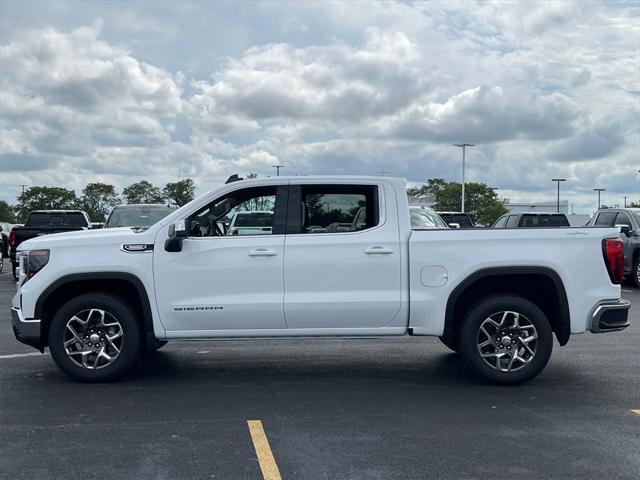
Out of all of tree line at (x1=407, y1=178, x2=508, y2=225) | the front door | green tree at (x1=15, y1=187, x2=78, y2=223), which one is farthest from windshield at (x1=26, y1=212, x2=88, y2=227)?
green tree at (x1=15, y1=187, x2=78, y2=223)

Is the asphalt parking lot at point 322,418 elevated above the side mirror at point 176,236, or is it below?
below

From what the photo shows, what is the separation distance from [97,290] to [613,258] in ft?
16.2

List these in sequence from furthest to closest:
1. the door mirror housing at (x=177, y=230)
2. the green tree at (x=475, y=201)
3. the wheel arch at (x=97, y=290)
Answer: the green tree at (x=475, y=201) < the wheel arch at (x=97, y=290) < the door mirror housing at (x=177, y=230)

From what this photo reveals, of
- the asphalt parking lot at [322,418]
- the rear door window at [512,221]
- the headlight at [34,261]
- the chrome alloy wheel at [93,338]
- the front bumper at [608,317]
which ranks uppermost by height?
the rear door window at [512,221]

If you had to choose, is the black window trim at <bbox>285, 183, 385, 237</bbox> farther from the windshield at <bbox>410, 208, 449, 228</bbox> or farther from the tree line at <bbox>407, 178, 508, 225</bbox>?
the tree line at <bbox>407, 178, 508, 225</bbox>

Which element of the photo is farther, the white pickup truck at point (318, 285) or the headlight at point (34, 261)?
the headlight at point (34, 261)

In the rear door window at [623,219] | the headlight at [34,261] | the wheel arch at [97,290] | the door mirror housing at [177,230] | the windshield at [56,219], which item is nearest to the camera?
the door mirror housing at [177,230]

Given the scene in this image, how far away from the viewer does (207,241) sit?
7547mm

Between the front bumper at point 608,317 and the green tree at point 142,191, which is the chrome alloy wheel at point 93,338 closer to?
the front bumper at point 608,317

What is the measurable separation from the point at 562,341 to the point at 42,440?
188 inches

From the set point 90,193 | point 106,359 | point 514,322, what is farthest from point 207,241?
point 90,193

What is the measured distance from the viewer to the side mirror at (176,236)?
740 cm

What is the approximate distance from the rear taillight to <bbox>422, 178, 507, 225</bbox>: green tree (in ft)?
291

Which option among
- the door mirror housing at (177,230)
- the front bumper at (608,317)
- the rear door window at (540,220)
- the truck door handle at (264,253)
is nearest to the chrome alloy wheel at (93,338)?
the door mirror housing at (177,230)
